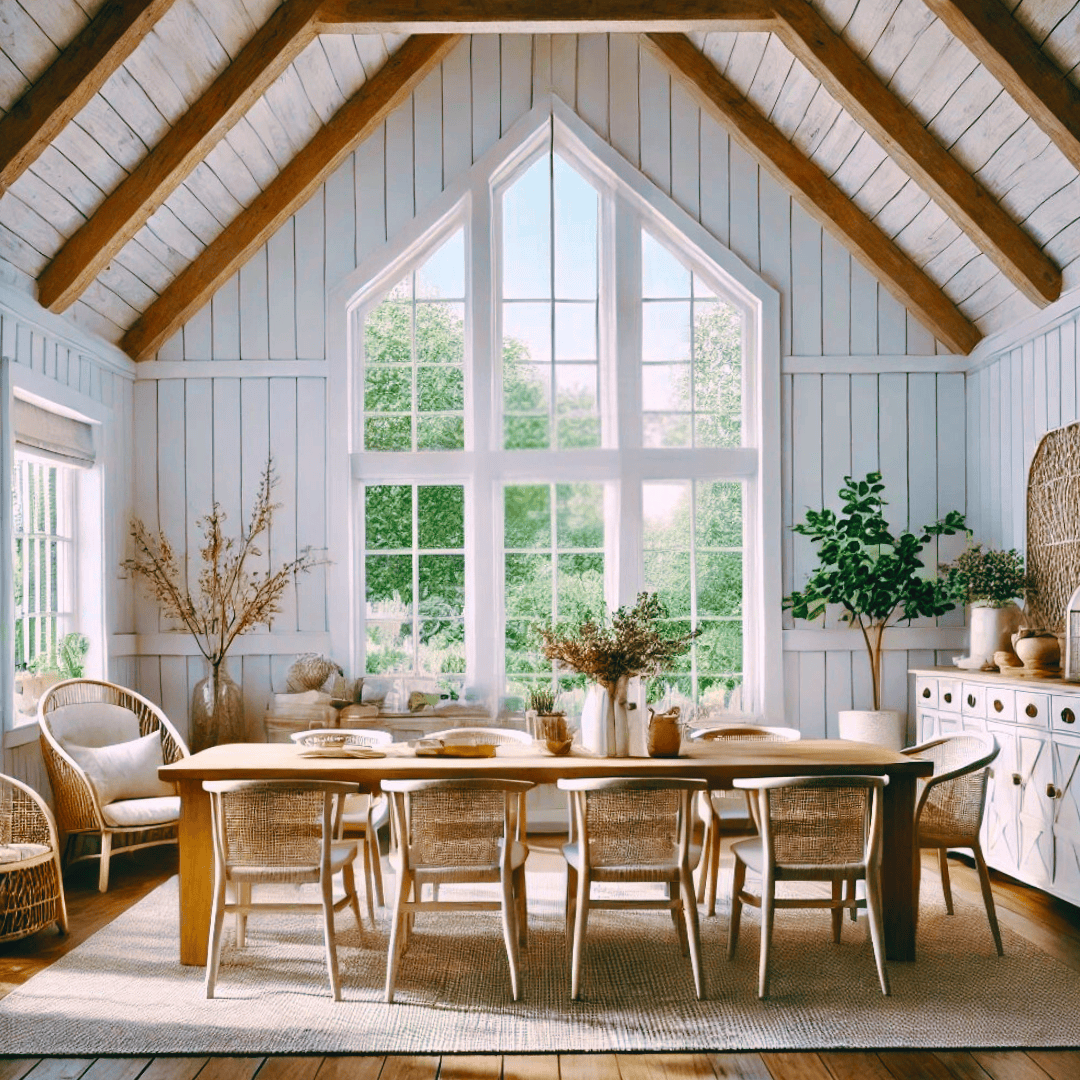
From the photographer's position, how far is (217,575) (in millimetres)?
6719

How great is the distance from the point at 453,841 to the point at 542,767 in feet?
1.49

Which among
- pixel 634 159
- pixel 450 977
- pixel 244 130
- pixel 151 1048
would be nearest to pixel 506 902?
pixel 450 977

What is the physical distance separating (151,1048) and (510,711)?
356cm

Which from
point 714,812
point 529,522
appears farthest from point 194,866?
point 529,522

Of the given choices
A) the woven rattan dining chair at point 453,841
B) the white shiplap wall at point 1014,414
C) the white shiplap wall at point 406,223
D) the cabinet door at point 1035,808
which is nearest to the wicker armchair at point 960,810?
the cabinet door at point 1035,808

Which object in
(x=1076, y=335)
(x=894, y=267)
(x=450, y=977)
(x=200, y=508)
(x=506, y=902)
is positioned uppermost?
(x=894, y=267)

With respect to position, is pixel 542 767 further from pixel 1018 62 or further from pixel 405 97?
pixel 405 97

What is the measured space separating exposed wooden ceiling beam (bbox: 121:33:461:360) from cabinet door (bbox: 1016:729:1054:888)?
481 cm

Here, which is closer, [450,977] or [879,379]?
[450,977]

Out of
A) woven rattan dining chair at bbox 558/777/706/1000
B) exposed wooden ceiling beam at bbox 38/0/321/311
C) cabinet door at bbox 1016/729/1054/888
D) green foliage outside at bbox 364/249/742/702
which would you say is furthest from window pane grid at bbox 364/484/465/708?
cabinet door at bbox 1016/729/1054/888

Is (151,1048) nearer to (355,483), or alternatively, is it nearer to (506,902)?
(506,902)

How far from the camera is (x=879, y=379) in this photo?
6930mm

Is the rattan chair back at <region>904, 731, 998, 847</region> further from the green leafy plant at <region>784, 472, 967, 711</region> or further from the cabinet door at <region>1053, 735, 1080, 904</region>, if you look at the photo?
the green leafy plant at <region>784, 472, 967, 711</region>

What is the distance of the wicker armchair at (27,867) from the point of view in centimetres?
428
